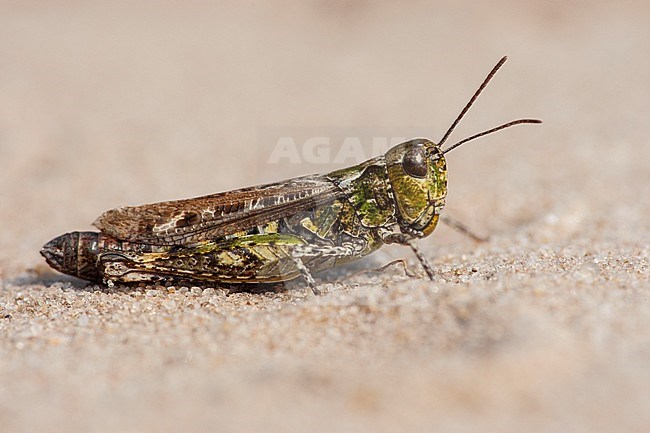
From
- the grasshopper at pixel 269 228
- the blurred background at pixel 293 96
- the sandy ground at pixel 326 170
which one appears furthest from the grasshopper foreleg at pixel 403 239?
the blurred background at pixel 293 96

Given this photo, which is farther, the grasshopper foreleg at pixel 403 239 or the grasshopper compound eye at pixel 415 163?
the grasshopper compound eye at pixel 415 163

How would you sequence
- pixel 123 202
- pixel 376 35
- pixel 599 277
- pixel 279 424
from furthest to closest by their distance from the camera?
pixel 376 35
pixel 123 202
pixel 599 277
pixel 279 424

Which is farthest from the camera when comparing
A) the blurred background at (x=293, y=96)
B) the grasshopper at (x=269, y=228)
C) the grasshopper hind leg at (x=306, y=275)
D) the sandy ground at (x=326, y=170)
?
the blurred background at (x=293, y=96)

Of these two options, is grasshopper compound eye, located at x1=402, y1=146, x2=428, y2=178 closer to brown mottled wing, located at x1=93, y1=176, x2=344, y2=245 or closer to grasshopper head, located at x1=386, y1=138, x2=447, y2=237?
grasshopper head, located at x1=386, y1=138, x2=447, y2=237

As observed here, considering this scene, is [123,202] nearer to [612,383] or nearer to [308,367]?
[308,367]

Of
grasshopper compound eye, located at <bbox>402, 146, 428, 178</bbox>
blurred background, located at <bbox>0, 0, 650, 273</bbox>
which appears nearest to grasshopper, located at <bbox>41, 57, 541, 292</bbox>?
grasshopper compound eye, located at <bbox>402, 146, 428, 178</bbox>

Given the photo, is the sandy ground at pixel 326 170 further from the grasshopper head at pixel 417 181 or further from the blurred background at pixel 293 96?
the grasshopper head at pixel 417 181

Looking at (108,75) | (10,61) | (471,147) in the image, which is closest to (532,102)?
(471,147)
